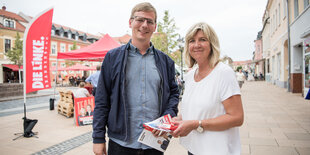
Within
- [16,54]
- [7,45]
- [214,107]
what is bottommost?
[214,107]

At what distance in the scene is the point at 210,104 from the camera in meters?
1.35

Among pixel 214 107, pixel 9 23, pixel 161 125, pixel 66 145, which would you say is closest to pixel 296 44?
pixel 214 107

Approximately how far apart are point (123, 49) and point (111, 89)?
0.37 metres

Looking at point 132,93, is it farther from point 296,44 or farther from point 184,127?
point 296,44

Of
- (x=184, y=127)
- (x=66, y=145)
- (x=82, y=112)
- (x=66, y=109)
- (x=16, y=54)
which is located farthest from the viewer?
(x=16, y=54)

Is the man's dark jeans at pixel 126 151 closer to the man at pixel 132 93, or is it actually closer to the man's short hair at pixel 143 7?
the man at pixel 132 93

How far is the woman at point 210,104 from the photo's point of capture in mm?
1294

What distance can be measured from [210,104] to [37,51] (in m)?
5.04

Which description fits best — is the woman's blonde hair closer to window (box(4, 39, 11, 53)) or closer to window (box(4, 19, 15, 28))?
window (box(4, 39, 11, 53))

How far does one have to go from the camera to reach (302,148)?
12.0 ft

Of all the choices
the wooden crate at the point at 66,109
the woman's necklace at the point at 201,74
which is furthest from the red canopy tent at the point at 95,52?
the woman's necklace at the point at 201,74

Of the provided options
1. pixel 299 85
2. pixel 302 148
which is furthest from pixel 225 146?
pixel 299 85

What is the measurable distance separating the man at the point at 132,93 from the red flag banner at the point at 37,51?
4109 mm

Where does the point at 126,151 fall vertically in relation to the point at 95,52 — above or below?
below
